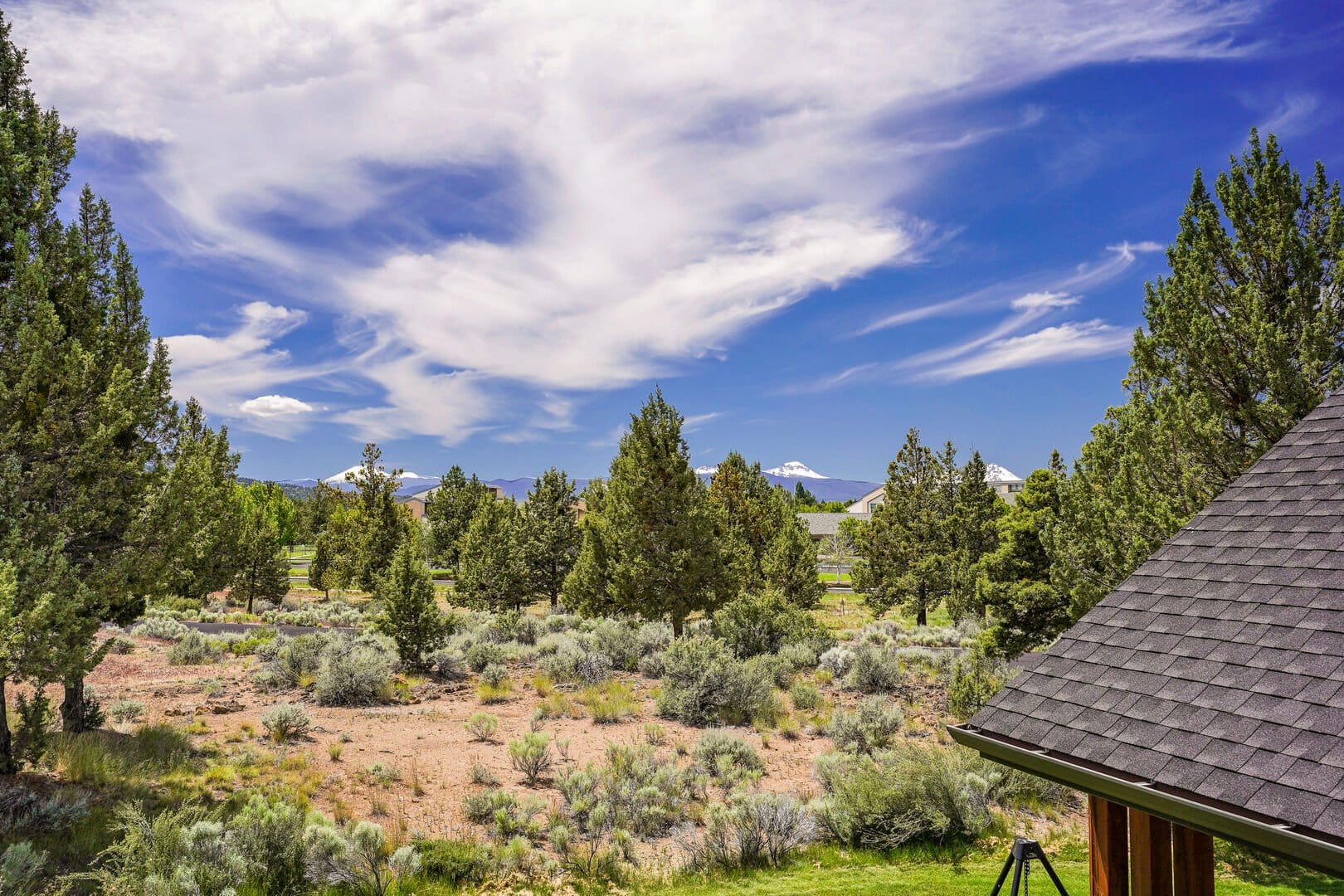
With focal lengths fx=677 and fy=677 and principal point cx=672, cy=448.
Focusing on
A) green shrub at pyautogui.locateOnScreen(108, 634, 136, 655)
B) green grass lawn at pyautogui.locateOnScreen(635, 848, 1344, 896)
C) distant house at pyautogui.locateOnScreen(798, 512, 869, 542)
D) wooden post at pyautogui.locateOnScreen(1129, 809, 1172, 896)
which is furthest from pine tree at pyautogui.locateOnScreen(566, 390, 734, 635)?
distant house at pyautogui.locateOnScreen(798, 512, 869, 542)

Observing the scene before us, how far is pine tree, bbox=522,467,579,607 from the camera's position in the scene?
112 ft

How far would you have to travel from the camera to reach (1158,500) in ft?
34.7

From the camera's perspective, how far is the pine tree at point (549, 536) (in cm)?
3400

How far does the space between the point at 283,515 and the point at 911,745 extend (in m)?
74.8

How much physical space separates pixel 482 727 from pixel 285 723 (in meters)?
3.59

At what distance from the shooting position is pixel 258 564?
3647cm

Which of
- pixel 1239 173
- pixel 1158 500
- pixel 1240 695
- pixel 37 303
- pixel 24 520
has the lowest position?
pixel 1240 695

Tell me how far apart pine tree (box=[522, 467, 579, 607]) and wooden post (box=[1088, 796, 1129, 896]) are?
2976cm

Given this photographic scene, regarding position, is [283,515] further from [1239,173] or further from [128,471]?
[1239,173]

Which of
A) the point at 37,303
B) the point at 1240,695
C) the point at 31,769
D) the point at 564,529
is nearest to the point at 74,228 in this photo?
the point at 37,303

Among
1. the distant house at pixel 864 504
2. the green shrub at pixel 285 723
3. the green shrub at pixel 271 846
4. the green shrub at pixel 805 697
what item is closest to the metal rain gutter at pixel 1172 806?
the green shrub at pixel 271 846

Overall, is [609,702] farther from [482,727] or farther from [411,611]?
[411,611]

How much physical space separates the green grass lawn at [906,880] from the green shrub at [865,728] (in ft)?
12.0

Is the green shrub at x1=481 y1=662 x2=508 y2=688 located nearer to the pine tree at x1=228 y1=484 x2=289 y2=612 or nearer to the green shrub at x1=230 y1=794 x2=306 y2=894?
the green shrub at x1=230 y1=794 x2=306 y2=894
